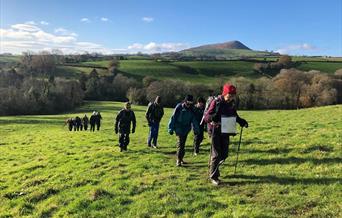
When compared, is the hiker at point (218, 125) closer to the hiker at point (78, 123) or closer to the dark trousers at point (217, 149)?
the dark trousers at point (217, 149)

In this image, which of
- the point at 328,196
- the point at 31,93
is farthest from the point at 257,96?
the point at 328,196

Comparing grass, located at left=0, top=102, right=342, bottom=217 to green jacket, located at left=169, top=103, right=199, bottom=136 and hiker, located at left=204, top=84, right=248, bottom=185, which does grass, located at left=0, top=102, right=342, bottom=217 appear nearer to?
hiker, located at left=204, top=84, right=248, bottom=185

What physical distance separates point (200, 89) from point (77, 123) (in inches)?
2585

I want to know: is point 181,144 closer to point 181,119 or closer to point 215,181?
point 181,119

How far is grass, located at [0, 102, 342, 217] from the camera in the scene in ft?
33.5

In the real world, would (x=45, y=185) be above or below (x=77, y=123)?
above

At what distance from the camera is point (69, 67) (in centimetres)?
13450

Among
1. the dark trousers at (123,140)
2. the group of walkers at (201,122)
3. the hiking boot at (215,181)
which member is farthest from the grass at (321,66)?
the hiking boot at (215,181)

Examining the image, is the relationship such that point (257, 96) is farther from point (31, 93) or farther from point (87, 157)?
point (87, 157)

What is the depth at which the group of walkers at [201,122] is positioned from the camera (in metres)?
12.0

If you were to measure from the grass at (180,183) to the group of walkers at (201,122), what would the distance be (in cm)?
72

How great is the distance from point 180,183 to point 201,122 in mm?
1977

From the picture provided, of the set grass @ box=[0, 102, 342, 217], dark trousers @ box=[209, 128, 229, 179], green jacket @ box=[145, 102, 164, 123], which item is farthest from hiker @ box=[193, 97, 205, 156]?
dark trousers @ box=[209, 128, 229, 179]

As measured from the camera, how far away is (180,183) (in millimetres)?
12453
